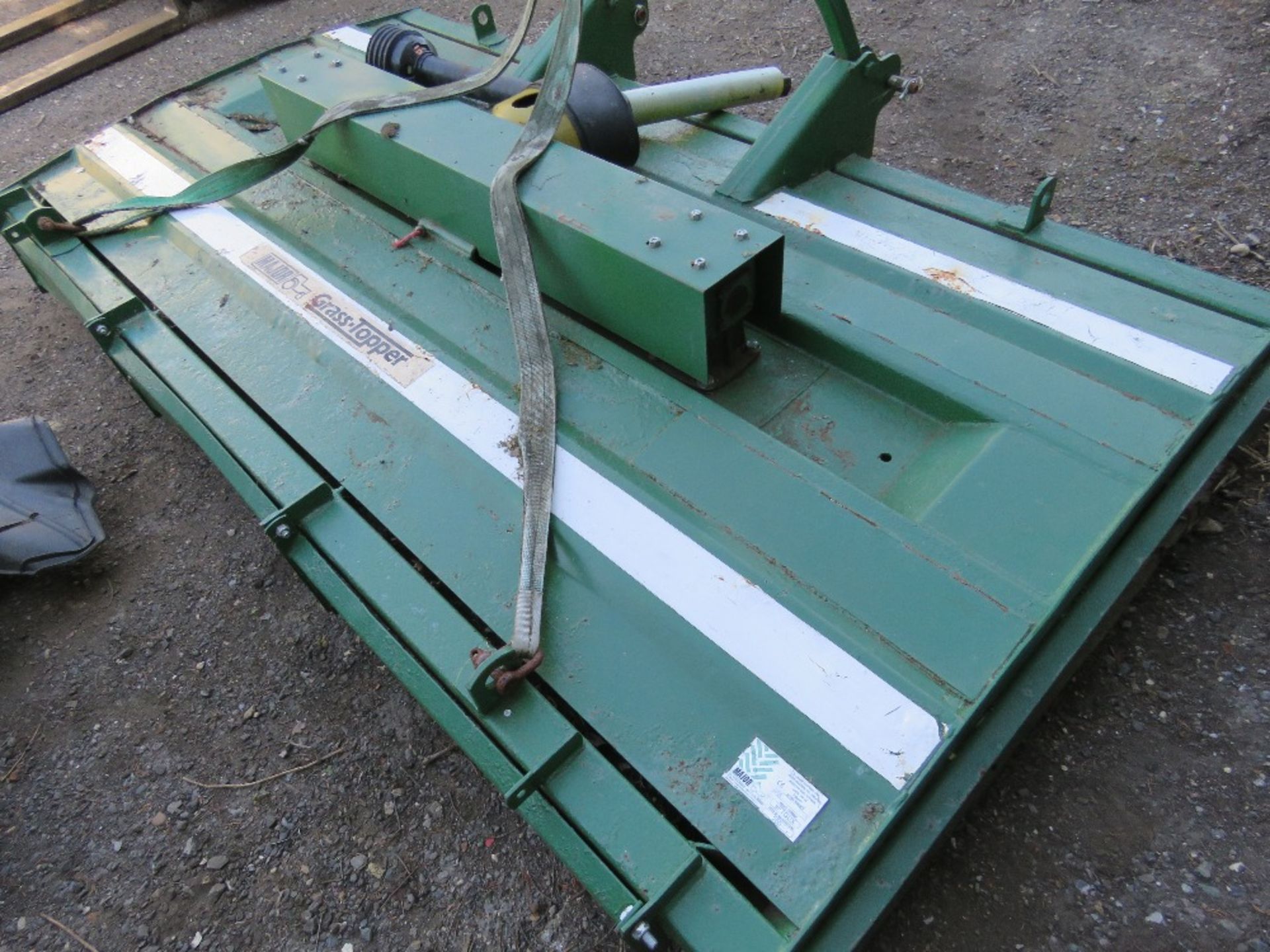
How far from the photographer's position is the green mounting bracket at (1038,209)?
1960 millimetres

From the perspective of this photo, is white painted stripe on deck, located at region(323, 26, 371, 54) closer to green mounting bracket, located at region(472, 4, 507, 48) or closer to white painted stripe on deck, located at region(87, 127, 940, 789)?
green mounting bracket, located at region(472, 4, 507, 48)

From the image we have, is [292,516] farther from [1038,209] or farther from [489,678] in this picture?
[1038,209]

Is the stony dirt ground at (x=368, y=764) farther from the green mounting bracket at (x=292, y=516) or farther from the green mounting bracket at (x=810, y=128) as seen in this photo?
the green mounting bracket at (x=810, y=128)

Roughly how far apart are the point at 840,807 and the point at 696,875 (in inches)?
9.2

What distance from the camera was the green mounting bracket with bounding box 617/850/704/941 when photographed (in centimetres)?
121

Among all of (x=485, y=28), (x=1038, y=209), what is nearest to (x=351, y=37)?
(x=485, y=28)

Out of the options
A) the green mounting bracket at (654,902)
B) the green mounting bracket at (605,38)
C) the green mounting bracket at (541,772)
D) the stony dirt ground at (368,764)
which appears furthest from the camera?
the green mounting bracket at (605,38)

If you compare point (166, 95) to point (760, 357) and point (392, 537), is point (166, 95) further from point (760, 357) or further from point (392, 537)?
point (760, 357)

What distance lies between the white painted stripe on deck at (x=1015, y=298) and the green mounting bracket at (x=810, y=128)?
0.22 ft

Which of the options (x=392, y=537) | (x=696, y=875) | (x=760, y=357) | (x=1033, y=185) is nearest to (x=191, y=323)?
(x=392, y=537)

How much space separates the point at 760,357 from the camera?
1.87m

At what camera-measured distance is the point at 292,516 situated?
174 centimetres

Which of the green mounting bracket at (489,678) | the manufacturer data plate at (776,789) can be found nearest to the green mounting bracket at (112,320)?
the green mounting bracket at (489,678)

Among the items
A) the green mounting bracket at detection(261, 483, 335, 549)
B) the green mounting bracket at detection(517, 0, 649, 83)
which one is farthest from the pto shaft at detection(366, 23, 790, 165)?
the green mounting bracket at detection(261, 483, 335, 549)
